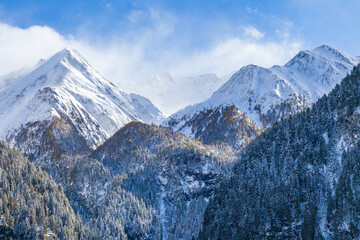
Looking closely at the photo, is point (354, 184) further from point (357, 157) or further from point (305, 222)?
point (305, 222)

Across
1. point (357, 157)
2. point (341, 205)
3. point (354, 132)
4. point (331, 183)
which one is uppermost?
point (354, 132)

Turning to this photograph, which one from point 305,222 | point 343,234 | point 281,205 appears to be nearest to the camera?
point 343,234

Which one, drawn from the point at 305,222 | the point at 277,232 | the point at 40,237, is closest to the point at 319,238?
the point at 305,222

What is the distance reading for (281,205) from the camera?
195m

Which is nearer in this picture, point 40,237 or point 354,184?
point 354,184

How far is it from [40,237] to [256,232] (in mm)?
111574

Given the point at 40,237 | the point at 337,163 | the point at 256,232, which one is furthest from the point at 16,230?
the point at 337,163

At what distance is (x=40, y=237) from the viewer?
19975 centimetres

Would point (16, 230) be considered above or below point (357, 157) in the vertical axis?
below

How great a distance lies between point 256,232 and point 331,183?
44828 millimetres

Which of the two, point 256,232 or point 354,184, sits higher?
point 354,184

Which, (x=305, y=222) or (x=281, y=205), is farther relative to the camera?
(x=281, y=205)

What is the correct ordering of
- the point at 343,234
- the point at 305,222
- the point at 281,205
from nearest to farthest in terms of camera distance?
the point at 343,234 < the point at 305,222 < the point at 281,205

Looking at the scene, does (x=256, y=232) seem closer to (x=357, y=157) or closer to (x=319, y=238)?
(x=319, y=238)
